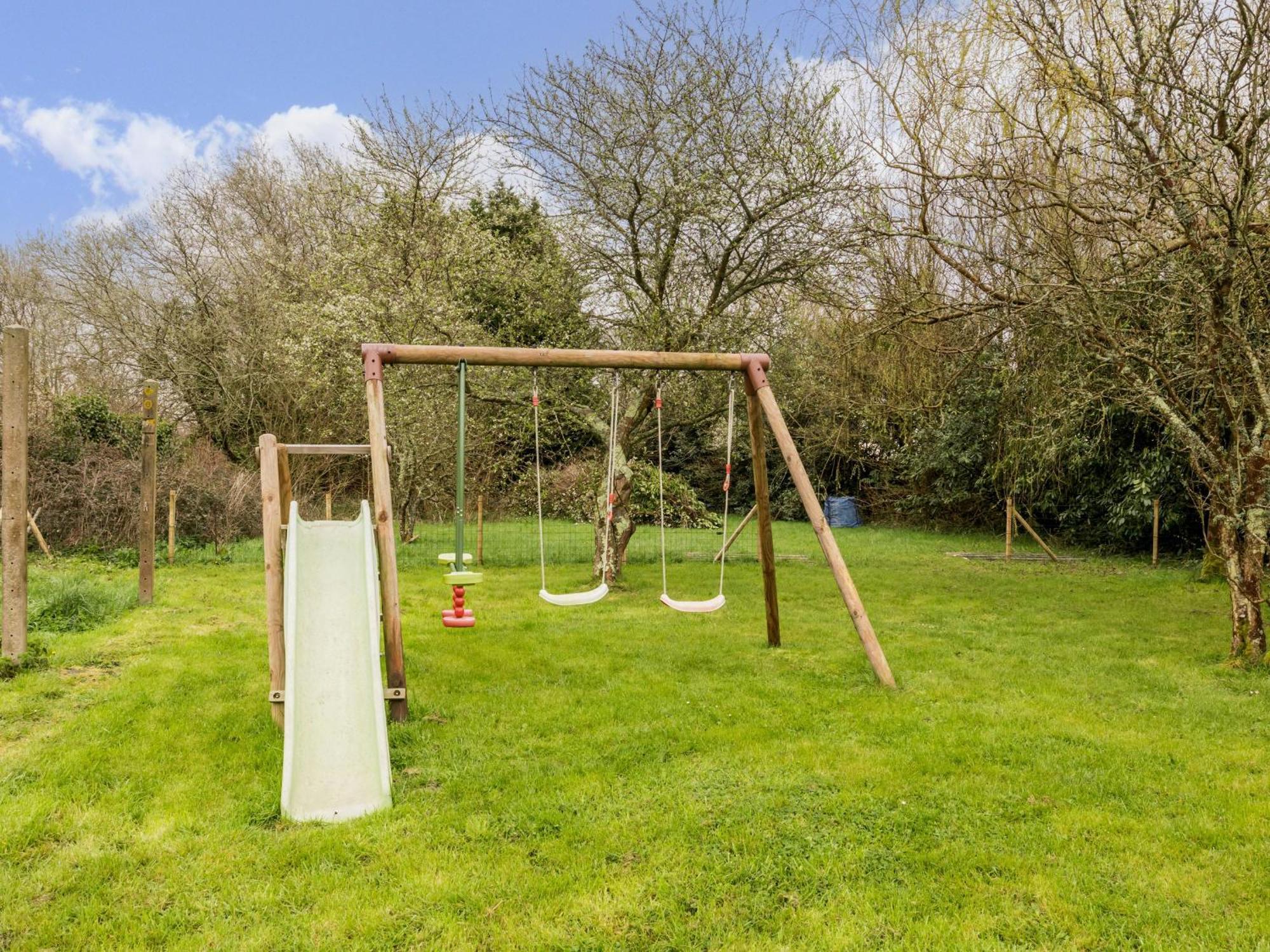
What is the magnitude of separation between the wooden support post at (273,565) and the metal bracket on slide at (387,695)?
47mm

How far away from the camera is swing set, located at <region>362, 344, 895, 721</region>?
4723 millimetres

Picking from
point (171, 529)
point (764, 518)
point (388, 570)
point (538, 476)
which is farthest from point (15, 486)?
point (171, 529)

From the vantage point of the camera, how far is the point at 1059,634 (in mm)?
7488

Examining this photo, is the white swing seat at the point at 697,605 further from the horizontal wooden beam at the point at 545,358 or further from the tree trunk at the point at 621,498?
the tree trunk at the point at 621,498

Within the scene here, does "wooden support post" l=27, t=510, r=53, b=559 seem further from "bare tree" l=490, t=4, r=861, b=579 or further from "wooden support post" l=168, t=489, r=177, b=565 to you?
"bare tree" l=490, t=4, r=861, b=579

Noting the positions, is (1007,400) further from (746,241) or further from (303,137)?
(303,137)

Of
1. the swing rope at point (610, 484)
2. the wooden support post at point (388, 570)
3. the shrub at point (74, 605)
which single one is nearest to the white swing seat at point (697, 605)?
the swing rope at point (610, 484)

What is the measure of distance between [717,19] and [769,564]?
6.39m

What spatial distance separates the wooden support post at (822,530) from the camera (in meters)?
5.62

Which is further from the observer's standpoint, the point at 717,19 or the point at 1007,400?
the point at 1007,400

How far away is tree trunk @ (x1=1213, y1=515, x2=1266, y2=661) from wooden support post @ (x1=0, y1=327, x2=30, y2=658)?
26.5 feet

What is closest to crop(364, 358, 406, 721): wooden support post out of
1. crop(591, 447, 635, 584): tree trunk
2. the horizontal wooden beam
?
the horizontal wooden beam

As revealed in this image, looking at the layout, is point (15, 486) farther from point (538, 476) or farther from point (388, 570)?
point (538, 476)

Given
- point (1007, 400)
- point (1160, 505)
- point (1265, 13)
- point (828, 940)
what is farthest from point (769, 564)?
point (1160, 505)
